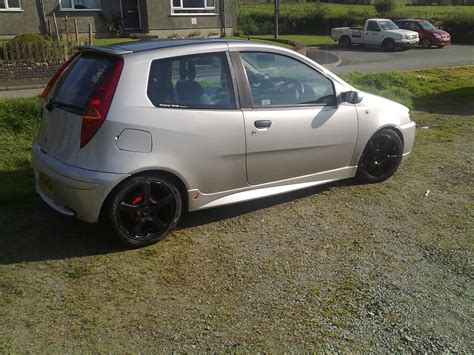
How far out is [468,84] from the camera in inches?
468

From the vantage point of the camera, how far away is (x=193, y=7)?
2617 centimetres

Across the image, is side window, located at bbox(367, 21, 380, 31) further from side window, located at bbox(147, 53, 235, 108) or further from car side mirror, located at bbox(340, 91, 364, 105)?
side window, located at bbox(147, 53, 235, 108)

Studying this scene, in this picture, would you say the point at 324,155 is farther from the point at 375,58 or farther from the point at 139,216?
the point at 375,58

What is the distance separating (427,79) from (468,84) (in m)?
0.98

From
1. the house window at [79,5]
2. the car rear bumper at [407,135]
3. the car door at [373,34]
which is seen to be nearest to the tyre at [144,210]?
the car rear bumper at [407,135]

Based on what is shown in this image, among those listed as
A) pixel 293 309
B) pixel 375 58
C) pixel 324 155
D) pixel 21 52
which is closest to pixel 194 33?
pixel 375 58

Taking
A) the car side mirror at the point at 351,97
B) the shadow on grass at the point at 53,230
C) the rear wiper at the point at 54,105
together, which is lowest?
the shadow on grass at the point at 53,230

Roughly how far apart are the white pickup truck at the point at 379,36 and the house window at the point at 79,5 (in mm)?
13633

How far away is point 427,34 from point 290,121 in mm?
25499

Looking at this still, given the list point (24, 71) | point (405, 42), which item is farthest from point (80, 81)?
point (405, 42)

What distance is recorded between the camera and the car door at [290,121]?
13.9ft

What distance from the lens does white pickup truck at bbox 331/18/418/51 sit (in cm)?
2458

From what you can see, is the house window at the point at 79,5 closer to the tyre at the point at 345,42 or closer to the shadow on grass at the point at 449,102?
the tyre at the point at 345,42

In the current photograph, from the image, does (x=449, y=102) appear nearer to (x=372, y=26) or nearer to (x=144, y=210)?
(x=144, y=210)
